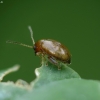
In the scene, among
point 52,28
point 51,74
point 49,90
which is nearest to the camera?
point 49,90

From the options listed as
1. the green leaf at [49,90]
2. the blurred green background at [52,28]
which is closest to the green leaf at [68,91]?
the green leaf at [49,90]

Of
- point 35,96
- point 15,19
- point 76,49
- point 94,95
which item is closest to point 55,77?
point 94,95

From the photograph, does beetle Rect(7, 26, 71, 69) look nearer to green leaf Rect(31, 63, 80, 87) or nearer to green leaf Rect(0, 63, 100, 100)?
green leaf Rect(31, 63, 80, 87)

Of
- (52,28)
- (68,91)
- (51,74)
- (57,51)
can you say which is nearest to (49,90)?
(68,91)

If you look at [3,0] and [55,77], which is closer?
[55,77]

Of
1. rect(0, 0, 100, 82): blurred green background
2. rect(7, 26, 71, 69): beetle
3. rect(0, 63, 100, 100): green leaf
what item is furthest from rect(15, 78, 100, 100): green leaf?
rect(0, 0, 100, 82): blurred green background

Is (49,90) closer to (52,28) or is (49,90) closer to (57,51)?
(57,51)

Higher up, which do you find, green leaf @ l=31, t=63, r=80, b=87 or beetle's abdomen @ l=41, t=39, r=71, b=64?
beetle's abdomen @ l=41, t=39, r=71, b=64

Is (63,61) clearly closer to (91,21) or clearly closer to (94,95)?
(94,95)
